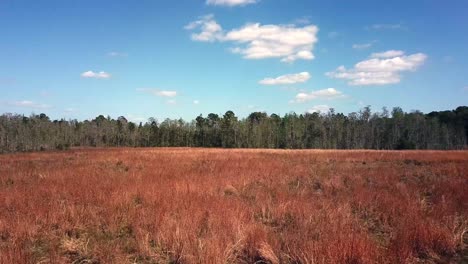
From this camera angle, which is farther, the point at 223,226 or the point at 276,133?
the point at 276,133

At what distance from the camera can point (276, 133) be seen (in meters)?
95.4

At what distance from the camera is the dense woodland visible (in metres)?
89.7

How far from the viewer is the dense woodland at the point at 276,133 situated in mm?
89688

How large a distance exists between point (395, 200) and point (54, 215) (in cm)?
687

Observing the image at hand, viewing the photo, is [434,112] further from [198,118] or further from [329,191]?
[329,191]

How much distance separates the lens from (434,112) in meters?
115

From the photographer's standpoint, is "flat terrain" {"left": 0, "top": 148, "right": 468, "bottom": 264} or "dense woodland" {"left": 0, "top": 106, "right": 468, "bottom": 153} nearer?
"flat terrain" {"left": 0, "top": 148, "right": 468, "bottom": 264}

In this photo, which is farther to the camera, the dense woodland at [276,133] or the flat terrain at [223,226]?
the dense woodland at [276,133]

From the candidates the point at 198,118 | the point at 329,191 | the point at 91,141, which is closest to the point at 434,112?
the point at 198,118

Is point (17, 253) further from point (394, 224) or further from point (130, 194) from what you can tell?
point (394, 224)

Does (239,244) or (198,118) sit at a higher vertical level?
(198,118)

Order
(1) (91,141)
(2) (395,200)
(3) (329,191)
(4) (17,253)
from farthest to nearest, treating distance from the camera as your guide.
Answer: (1) (91,141) < (3) (329,191) < (2) (395,200) < (4) (17,253)

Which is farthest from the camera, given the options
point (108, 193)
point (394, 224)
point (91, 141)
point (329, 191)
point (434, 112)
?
point (434, 112)

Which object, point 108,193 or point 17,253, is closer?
point 17,253
